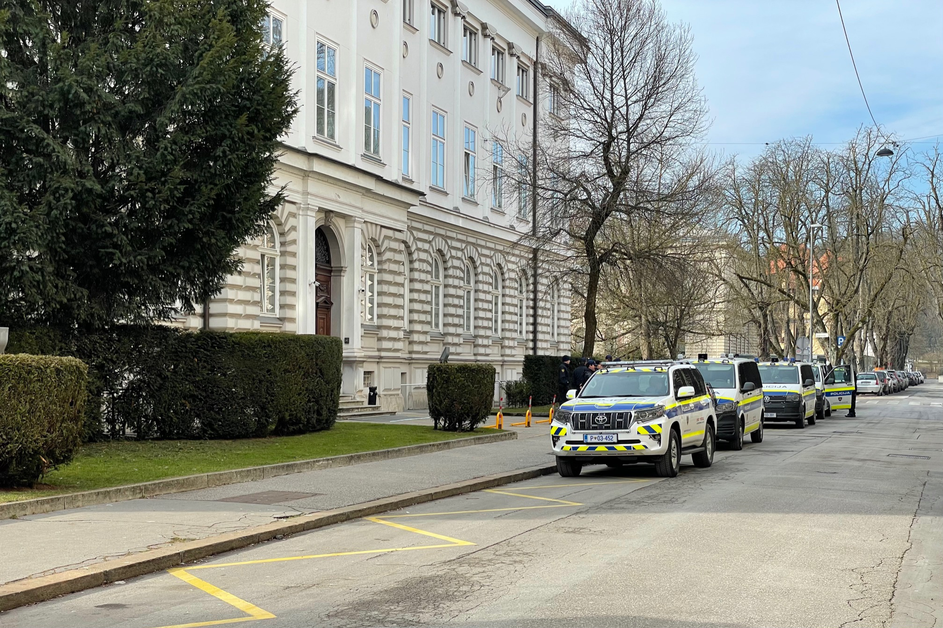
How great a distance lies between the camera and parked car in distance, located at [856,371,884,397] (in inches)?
2844

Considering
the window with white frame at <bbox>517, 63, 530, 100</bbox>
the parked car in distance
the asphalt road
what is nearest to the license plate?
the asphalt road

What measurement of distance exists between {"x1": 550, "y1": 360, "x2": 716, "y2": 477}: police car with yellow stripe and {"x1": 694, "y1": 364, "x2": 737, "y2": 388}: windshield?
6030 millimetres

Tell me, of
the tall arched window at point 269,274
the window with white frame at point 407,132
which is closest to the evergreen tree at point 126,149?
the tall arched window at point 269,274

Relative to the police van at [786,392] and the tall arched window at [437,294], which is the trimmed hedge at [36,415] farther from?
the tall arched window at [437,294]

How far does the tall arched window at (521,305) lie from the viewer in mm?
48844

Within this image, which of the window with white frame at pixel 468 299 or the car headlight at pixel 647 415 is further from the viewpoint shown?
the window with white frame at pixel 468 299

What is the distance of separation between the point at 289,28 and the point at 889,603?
85.6 feet

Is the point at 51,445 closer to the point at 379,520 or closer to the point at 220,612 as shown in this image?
the point at 379,520

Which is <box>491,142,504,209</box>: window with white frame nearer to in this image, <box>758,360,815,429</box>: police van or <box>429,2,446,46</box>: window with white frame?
<box>429,2,446,46</box>: window with white frame

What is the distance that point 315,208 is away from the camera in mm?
30031

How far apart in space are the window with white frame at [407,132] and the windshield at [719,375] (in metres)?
17.0

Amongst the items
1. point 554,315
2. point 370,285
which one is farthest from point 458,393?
point 554,315

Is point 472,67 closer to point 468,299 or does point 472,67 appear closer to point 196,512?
point 468,299

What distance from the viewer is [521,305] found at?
4962cm
